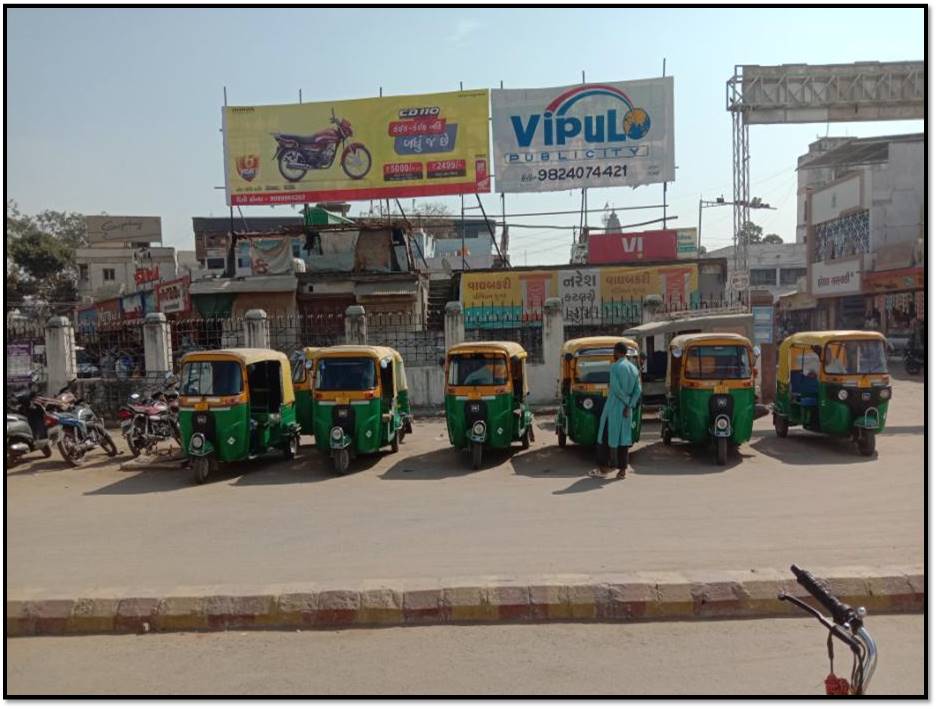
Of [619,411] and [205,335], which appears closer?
[619,411]

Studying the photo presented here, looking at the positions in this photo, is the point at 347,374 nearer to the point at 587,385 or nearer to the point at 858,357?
the point at 587,385

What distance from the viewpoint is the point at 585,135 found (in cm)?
2214

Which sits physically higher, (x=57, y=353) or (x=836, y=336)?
(x=836, y=336)

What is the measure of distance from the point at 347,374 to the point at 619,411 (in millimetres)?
3959

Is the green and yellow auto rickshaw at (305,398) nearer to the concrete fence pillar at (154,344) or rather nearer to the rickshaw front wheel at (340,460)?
the rickshaw front wheel at (340,460)

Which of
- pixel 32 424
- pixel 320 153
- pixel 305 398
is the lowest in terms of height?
pixel 32 424

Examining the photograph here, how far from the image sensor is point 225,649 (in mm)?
4613

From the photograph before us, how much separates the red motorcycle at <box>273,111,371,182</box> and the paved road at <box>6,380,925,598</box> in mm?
14041

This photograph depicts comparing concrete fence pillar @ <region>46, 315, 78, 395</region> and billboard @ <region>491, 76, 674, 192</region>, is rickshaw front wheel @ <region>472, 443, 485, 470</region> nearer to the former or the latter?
concrete fence pillar @ <region>46, 315, 78, 395</region>

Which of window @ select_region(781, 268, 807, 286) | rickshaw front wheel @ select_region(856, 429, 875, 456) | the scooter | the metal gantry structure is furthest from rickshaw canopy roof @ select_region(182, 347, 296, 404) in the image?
window @ select_region(781, 268, 807, 286)

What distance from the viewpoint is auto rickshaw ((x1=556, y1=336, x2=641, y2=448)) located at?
1033 centimetres

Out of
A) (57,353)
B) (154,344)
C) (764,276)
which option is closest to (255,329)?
(154,344)

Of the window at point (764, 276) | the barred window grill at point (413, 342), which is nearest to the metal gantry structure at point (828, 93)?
the barred window grill at point (413, 342)

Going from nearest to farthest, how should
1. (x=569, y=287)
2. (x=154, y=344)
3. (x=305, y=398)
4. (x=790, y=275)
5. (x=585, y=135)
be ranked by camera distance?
(x=305, y=398), (x=154, y=344), (x=569, y=287), (x=585, y=135), (x=790, y=275)
